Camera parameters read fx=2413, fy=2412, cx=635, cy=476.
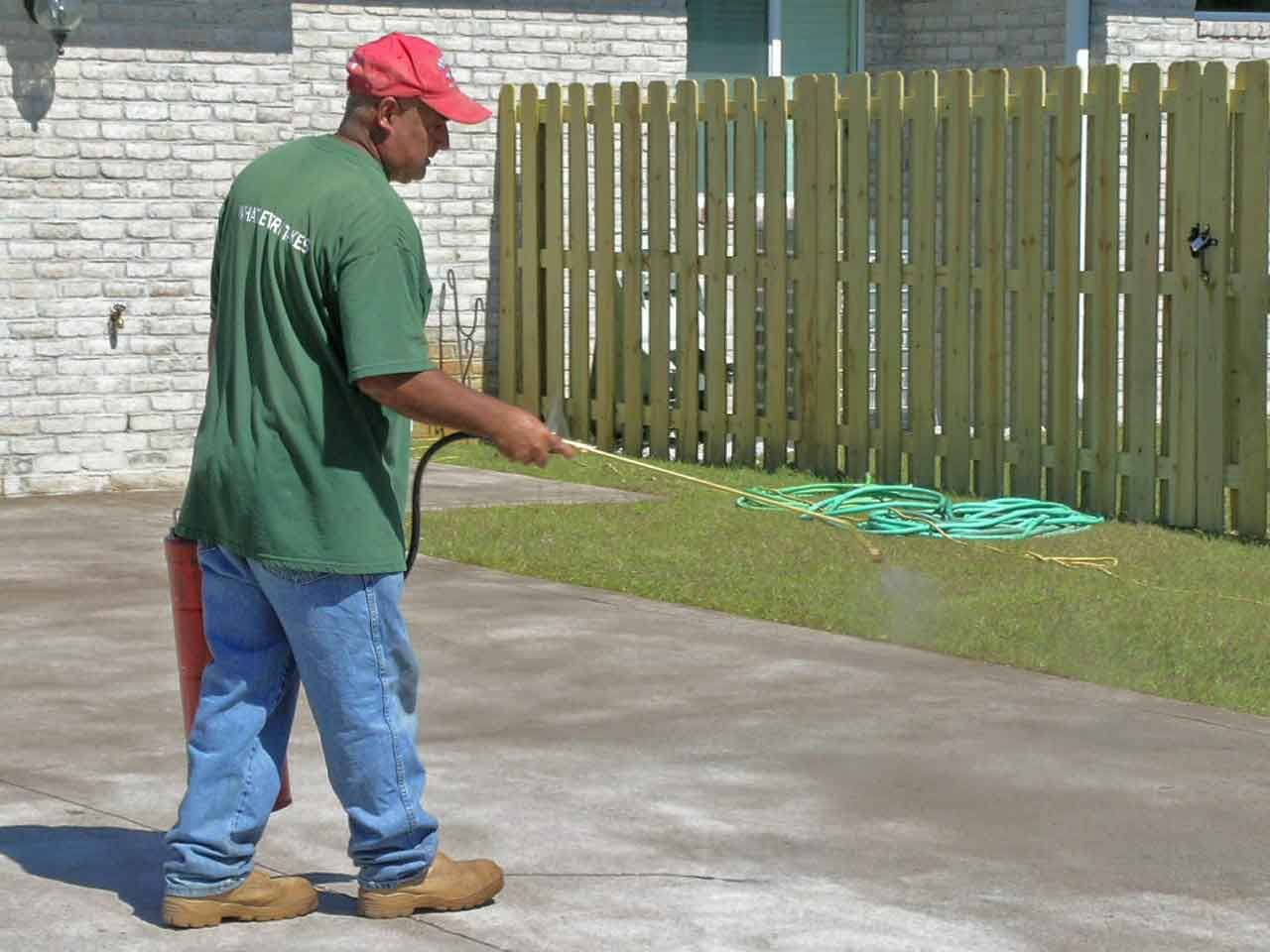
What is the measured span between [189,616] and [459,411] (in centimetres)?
90

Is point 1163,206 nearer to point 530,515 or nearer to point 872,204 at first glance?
point 530,515

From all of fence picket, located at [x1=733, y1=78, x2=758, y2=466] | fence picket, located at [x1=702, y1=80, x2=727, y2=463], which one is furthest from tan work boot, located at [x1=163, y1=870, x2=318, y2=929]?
fence picket, located at [x1=702, y1=80, x2=727, y2=463]

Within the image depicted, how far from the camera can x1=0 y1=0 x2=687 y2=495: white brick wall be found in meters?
12.6

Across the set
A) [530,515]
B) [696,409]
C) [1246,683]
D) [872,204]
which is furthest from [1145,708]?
[872,204]

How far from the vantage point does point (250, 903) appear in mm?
5266

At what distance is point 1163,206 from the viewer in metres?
12.0

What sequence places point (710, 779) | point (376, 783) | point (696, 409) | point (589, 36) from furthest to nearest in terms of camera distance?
point (589, 36)
point (696, 409)
point (710, 779)
point (376, 783)

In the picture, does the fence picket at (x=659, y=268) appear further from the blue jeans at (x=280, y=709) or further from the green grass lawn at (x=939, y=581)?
the blue jeans at (x=280, y=709)

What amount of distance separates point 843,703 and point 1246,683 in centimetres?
140

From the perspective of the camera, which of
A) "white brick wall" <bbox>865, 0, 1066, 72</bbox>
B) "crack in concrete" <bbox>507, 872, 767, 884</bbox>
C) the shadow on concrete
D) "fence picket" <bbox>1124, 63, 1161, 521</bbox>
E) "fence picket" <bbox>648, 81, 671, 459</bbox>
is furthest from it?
"white brick wall" <bbox>865, 0, 1066, 72</bbox>

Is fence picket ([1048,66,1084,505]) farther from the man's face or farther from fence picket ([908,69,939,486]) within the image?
the man's face

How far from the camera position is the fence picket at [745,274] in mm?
13734

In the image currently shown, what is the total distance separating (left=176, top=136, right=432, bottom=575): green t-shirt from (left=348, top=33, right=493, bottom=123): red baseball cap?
0.15 meters

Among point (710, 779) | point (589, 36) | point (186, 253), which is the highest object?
point (589, 36)
